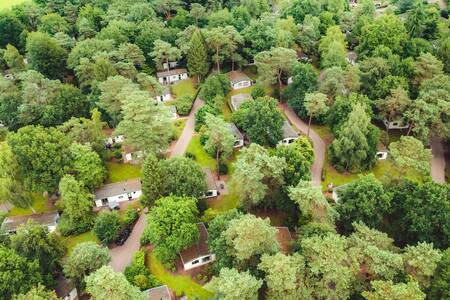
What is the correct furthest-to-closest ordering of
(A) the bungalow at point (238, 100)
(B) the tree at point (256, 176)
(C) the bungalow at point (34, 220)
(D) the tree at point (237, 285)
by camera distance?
(A) the bungalow at point (238, 100) < (C) the bungalow at point (34, 220) < (B) the tree at point (256, 176) < (D) the tree at point (237, 285)

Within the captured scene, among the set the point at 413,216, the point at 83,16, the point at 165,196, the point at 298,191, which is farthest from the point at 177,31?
the point at 413,216

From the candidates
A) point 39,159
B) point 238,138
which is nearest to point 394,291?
point 238,138

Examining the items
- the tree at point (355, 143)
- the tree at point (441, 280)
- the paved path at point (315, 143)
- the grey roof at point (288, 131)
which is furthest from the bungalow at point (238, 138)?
the tree at point (441, 280)

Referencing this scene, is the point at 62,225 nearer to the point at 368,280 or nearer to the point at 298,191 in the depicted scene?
the point at 298,191

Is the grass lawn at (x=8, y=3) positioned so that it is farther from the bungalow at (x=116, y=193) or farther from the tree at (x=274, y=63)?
the bungalow at (x=116, y=193)

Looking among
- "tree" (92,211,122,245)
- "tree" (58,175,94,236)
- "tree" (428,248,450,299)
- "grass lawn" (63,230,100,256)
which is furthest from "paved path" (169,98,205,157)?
"tree" (428,248,450,299)
